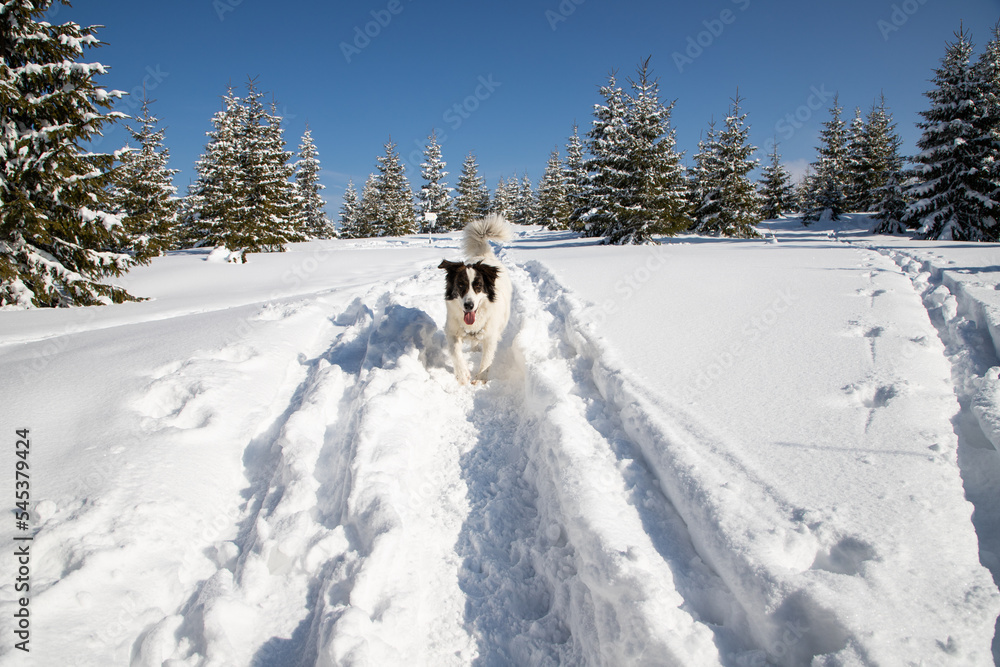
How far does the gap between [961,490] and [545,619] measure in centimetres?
198

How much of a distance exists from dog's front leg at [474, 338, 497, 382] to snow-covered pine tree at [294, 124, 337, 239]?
3106cm

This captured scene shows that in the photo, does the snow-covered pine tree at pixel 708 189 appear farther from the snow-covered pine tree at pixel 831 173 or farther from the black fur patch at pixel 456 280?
the black fur patch at pixel 456 280

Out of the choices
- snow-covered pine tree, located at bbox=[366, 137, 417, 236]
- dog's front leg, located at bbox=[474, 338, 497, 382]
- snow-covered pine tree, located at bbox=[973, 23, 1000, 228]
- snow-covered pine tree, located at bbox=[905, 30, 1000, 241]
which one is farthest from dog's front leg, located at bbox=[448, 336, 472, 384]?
snow-covered pine tree, located at bbox=[366, 137, 417, 236]

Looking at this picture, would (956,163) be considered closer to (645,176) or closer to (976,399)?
(645,176)

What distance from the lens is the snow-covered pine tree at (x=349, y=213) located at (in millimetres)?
42781

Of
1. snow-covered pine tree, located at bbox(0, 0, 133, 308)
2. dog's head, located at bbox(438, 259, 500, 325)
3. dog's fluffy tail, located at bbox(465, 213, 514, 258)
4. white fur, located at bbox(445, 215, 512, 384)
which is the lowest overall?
white fur, located at bbox(445, 215, 512, 384)

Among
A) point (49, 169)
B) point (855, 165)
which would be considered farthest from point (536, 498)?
point (855, 165)

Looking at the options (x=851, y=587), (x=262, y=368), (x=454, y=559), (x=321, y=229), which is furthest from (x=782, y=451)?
(x=321, y=229)

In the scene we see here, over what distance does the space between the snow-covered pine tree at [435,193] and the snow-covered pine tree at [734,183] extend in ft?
75.7

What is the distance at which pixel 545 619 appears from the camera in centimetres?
201

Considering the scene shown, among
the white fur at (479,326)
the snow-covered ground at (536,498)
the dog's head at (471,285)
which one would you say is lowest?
the snow-covered ground at (536,498)

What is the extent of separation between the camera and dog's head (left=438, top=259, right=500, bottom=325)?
14.6 feet

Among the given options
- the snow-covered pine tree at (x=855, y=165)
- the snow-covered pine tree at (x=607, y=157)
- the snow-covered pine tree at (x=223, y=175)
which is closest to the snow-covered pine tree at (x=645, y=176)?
the snow-covered pine tree at (x=607, y=157)

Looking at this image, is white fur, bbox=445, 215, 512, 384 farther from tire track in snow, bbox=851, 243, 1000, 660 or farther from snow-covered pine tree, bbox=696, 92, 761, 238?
snow-covered pine tree, bbox=696, 92, 761, 238
